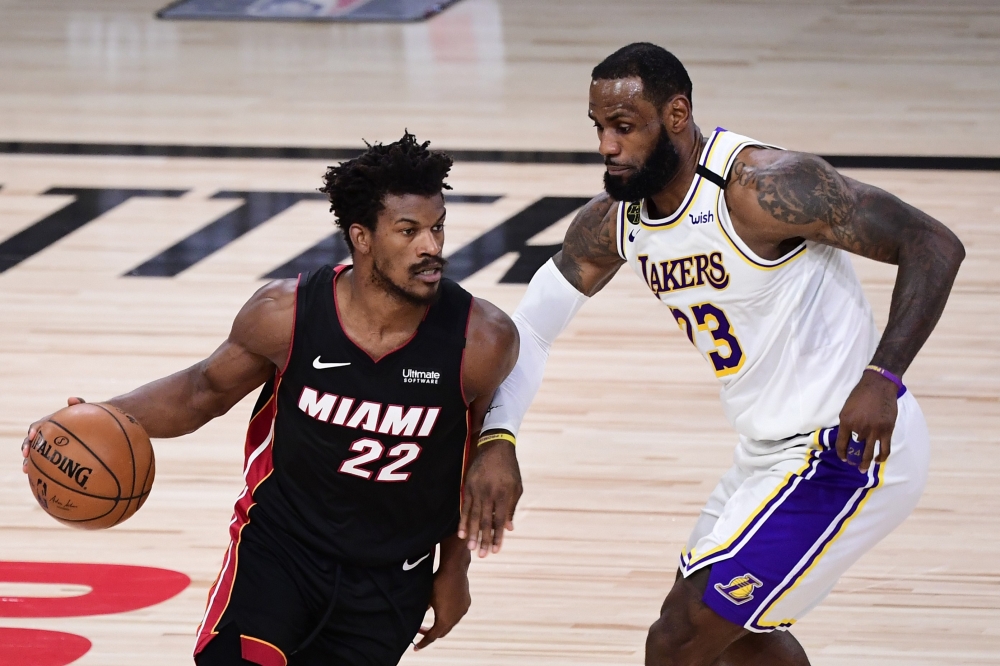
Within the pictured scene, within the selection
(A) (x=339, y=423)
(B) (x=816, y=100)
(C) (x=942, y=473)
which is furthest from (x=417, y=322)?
(B) (x=816, y=100)

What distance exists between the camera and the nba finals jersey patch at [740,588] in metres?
3.25

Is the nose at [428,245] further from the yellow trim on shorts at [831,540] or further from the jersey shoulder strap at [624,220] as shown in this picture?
the yellow trim on shorts at [831,540]

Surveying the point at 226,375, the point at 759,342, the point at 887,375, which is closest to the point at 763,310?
the point at 759,342

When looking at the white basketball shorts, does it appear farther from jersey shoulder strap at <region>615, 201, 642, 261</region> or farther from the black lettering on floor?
the black lettering on floor

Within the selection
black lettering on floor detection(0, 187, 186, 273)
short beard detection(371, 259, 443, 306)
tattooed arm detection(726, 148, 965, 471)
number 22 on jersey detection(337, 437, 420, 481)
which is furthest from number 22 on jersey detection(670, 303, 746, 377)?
black lettering on floor detection(0, 187, 186, 273)

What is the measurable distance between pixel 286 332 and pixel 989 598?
2.33 metres

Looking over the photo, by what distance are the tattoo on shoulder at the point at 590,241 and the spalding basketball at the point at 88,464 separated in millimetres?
1151

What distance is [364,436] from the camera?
3.19 m

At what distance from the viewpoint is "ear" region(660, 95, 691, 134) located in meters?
3.31

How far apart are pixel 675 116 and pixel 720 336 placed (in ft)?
1.71

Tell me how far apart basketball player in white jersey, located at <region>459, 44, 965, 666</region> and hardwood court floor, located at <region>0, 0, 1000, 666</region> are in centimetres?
81

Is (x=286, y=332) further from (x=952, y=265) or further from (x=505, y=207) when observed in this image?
(x=505, y=207)

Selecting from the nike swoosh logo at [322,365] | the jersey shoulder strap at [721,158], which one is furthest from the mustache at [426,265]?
the jersey shoulder strap at [721,158]

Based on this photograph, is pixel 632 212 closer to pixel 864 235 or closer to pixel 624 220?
pixel 624 220
